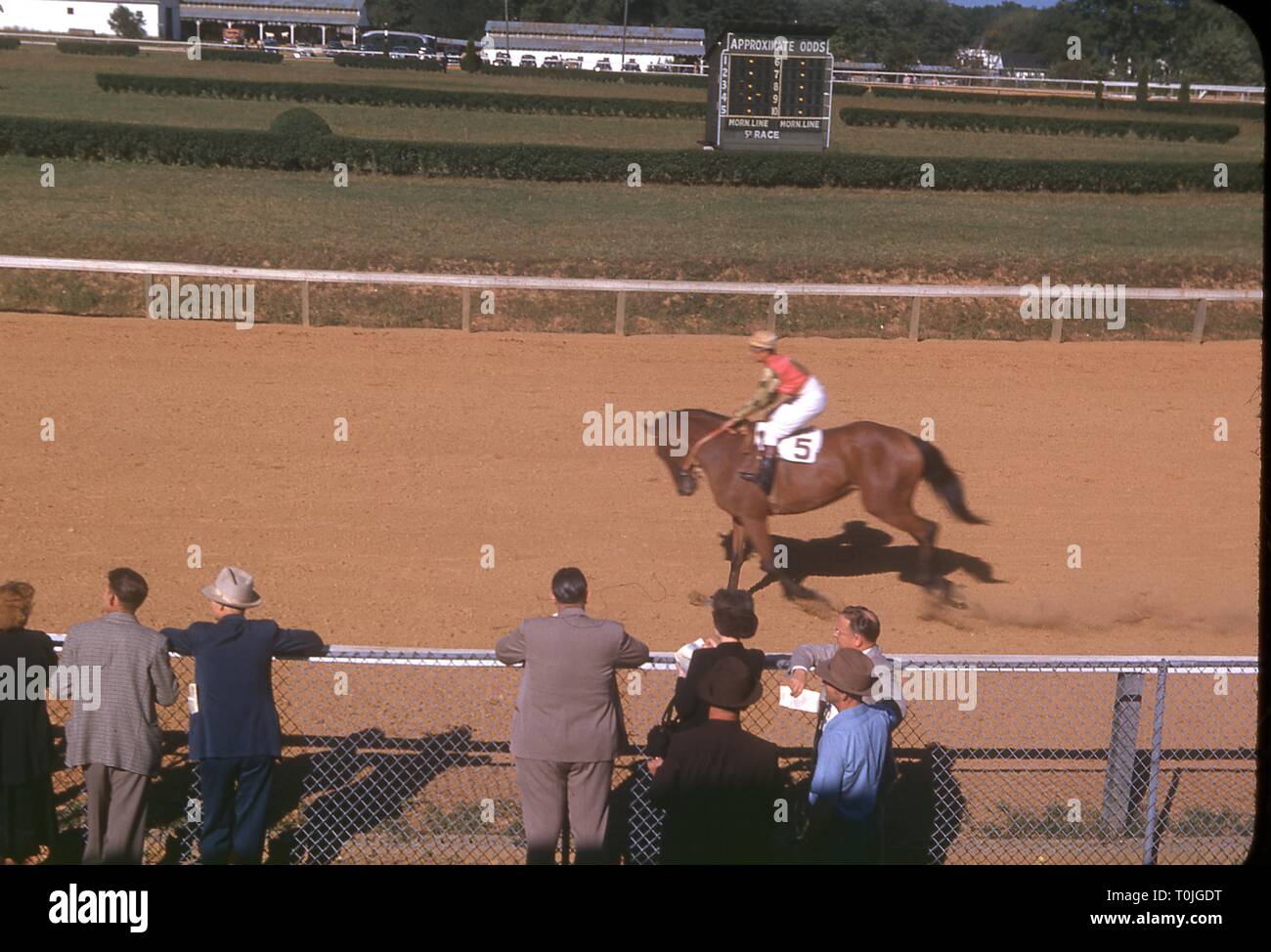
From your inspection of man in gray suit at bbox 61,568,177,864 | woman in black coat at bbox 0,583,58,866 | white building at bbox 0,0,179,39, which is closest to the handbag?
man in gray suit at bbox 61,568,177,864

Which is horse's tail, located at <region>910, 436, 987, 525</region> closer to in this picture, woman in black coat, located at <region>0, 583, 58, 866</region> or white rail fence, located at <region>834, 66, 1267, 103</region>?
woman in black coat, located at <region>0, 583, 58, 866</region>

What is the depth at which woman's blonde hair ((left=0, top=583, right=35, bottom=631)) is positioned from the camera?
5.27m

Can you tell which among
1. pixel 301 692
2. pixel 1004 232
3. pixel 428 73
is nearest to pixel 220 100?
pixel 428 73

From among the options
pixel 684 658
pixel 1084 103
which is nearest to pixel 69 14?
pixel 1084 103

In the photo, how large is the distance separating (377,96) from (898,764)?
37641mm

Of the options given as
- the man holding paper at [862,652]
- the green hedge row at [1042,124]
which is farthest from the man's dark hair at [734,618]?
the green hedge row at [1042,124]

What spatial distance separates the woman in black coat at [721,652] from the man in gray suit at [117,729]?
→ 2.04m

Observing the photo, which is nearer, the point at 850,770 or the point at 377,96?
the point at 850,770

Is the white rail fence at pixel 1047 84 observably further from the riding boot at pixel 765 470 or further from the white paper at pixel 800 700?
the white paper at pixel 800 700

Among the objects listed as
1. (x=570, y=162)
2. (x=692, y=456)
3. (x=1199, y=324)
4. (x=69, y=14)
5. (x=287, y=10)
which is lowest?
(x=692, y=456)

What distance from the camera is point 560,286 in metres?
17.7

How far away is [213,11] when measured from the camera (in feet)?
242

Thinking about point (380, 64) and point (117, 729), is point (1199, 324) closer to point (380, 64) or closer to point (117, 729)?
point (117, 729)

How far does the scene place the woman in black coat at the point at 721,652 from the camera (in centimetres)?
492
